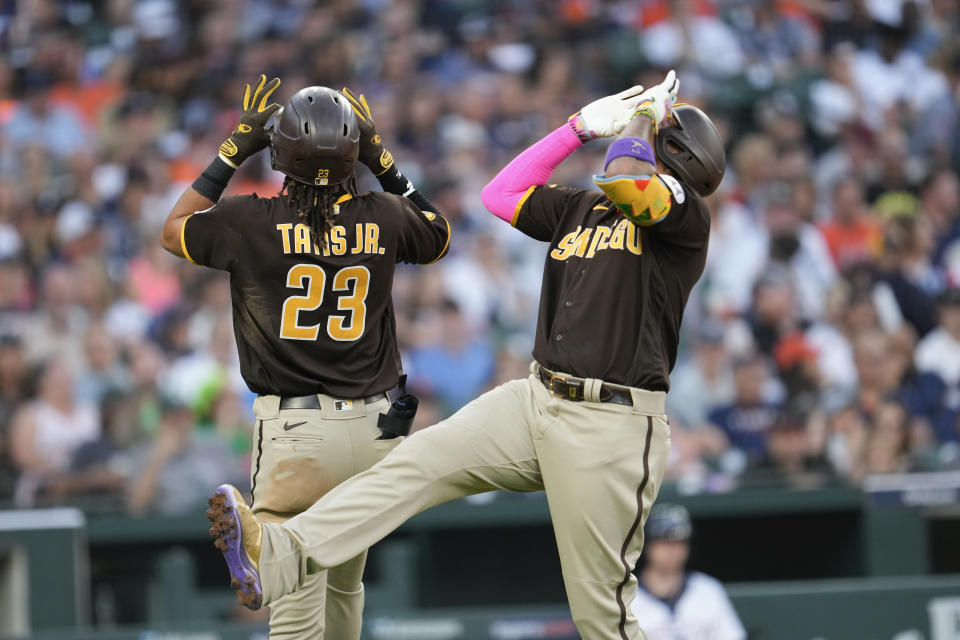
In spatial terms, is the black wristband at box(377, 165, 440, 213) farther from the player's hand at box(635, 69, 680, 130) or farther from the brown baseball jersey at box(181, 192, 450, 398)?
the player's hand at box(635, 69, 680, 130)

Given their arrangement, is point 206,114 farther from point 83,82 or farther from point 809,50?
point 809,50

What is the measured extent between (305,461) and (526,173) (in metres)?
1.34

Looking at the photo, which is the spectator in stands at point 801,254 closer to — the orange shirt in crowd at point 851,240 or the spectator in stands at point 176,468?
the orange shirt in crowd at point 851,240

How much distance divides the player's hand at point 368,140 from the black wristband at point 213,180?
485 mm

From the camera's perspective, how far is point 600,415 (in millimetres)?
4789

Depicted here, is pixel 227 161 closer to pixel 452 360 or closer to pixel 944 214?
pixel 452 360

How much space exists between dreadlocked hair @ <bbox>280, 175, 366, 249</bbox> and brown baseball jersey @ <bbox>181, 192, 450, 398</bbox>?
2cm

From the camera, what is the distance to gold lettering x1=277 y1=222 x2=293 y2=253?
489cm

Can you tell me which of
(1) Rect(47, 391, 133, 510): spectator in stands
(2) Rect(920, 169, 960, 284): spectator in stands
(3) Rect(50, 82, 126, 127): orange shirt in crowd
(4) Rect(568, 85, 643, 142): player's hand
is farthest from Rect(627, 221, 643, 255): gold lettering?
(3) Rect(50, 82, 126, 127): orange shirt in crowd

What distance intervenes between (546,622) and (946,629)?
206 centimetres

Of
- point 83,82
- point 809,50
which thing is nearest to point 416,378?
point 83,82

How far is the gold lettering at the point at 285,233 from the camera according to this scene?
193 inches

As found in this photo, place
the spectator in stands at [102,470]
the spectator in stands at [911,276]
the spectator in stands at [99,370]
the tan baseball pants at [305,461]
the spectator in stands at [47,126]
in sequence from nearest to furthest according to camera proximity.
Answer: the tan baseball pants at [305,461] → the spectator in stands at [102,470] → the spectator in stands at [99,370] → the spectator in stands at [911,276] → the spectator in stands at [47,126]

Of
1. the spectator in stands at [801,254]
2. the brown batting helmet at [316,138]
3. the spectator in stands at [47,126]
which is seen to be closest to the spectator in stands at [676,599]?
the brown batting helmet at [316,138]
